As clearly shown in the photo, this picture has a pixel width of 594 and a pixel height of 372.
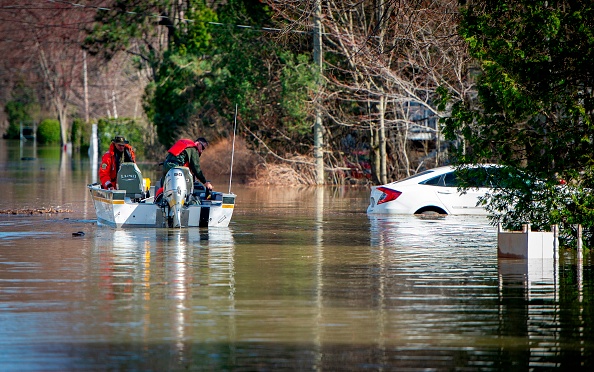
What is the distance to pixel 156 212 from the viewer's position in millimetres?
21469

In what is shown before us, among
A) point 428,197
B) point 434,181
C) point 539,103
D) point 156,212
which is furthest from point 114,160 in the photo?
point 539,103

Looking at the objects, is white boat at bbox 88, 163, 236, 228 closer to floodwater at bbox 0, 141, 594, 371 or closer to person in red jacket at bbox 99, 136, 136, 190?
floodwater at bbox 0, 141, 594, 371

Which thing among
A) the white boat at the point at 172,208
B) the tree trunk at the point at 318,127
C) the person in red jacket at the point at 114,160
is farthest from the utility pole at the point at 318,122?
the white boat at the point at 172,208

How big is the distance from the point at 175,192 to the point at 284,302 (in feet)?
29.9

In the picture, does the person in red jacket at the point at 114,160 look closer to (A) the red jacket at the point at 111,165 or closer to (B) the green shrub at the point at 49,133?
(A) the red jacket at the point at 111,165

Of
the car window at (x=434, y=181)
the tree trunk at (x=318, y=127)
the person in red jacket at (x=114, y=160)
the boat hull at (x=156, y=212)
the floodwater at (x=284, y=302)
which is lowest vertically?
the floodwater at (x=284, y=302)

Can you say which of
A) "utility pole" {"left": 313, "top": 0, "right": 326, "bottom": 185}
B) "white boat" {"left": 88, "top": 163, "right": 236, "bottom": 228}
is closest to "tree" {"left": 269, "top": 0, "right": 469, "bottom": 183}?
"utility pole" {"left": 313, "top": 0, "right": 326, "bottom": 185}

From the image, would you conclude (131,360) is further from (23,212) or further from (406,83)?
(406,83)

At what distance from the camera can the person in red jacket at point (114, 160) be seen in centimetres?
2302

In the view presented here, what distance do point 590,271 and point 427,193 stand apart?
10181mm

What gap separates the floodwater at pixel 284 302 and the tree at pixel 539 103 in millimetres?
910

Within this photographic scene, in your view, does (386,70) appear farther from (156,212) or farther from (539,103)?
(539,103)

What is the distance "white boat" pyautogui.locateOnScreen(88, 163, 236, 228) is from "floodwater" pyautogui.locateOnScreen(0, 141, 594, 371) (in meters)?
0.44

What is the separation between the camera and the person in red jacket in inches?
906
